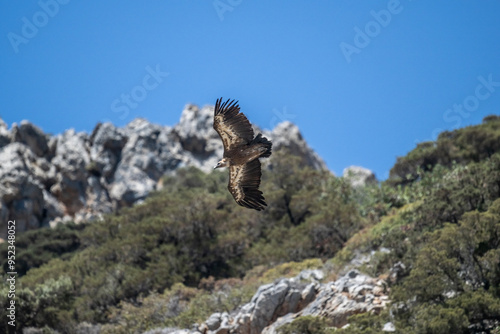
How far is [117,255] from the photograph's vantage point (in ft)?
104

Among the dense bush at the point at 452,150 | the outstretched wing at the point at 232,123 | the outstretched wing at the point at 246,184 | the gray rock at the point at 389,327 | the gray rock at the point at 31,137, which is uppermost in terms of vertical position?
the gray rock at the point at 31,137

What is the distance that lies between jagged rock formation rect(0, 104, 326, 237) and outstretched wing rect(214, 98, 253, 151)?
38.3m

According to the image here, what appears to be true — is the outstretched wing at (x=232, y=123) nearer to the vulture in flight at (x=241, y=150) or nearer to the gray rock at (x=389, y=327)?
the vulture in flight at (x=241, y=150)

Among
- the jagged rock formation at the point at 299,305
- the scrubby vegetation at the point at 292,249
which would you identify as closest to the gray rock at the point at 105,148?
the scrubby vegetation at the point at 292,249

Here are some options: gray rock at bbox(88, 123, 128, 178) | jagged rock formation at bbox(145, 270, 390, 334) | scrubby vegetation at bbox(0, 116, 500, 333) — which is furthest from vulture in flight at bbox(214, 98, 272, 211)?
gray rock at bbox(88, 123, 128, 178)

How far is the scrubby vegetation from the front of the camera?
62.6 feet

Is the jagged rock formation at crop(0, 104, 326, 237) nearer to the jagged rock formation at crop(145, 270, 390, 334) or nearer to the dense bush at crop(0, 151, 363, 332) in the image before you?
the dense bush at crop(0, 151, 363, 332)

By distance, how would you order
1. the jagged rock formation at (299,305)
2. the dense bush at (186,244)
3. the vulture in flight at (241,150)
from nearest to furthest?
the vulture in flight at (241,150)
the jagged rock formation at (299,305)
the dense bush at (186,244)

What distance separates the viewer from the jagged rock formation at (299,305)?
20.0m

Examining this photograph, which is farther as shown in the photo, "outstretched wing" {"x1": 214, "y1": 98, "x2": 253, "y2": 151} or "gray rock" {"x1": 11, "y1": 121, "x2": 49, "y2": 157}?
"gray rock" {"x1": 11, "y1": 121, "x2": 49, "y2": 157}

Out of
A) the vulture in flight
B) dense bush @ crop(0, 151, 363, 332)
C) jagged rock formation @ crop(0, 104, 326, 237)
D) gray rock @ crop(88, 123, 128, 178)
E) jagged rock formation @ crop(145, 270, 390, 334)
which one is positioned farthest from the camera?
gray rock @ crop(88, 123, 128, 178)

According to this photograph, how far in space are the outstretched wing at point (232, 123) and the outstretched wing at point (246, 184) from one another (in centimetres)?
81

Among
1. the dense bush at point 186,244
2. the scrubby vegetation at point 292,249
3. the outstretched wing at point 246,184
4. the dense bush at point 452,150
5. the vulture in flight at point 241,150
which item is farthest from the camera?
the dense bush at point 452,150

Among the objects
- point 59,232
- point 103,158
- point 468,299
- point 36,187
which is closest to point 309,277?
point 468,299
